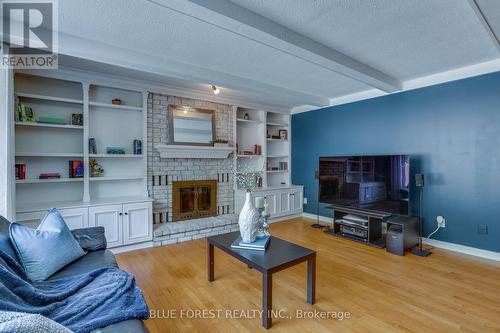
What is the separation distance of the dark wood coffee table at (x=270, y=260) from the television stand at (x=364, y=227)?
1.95m

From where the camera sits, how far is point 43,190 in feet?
11.0

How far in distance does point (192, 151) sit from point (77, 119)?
170cm

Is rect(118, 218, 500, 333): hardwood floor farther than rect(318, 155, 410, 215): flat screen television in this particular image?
No

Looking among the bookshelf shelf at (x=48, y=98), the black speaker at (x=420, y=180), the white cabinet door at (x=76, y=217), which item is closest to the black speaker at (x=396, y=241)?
the black speaker at (x=420, y=180)

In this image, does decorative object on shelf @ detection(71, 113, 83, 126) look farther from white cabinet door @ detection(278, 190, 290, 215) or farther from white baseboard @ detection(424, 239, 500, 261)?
white baseboard @ detection(424, 239, 500, 261)

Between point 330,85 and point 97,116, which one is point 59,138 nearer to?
point 97,116

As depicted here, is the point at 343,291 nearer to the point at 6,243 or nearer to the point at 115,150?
the point at 6,243

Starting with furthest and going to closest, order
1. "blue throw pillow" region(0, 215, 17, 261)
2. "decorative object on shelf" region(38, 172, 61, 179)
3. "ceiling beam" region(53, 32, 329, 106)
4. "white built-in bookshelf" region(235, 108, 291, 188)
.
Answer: "white built-in bookshelf" region(235, 108, 291, 188), "decorative object on shelf" region(38, 172, 61, 179), "ceiling beam" region(53, 32, 329, 106), "blue throw pillow" region(0, 215, 17, 261)

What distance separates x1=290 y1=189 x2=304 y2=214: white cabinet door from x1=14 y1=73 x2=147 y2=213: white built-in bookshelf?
3034mm

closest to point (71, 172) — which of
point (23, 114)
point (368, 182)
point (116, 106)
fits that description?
point (23, 114)

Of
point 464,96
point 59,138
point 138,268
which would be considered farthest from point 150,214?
point 464,96

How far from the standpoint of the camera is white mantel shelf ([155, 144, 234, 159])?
158 inches

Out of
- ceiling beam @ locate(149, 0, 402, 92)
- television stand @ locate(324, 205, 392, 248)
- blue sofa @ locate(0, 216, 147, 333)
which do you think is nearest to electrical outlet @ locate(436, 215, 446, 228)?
television stand @ locate(324, 205, 392, 248)

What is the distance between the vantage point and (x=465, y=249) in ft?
10.9
